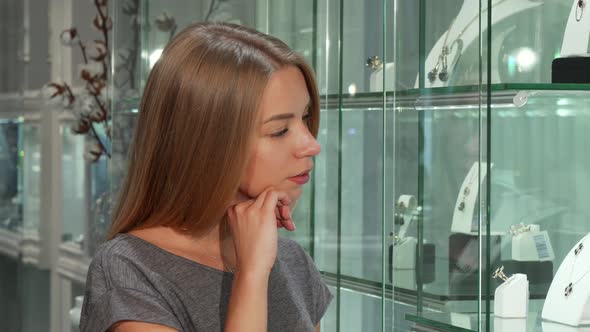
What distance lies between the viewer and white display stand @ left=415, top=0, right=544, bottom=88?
1696 mm

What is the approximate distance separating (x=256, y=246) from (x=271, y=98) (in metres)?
0.19

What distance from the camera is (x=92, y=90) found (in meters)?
4.70

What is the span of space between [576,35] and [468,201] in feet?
1.16

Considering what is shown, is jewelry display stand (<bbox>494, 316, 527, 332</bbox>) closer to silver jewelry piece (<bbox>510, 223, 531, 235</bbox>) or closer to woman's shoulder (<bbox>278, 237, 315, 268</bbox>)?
silver jewelry piece (<bbox>510, 223, 531, 235</bbox>)

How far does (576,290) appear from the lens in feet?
5.78

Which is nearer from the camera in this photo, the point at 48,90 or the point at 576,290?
the point at 576,290

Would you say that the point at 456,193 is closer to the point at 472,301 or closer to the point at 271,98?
the point at 472,301

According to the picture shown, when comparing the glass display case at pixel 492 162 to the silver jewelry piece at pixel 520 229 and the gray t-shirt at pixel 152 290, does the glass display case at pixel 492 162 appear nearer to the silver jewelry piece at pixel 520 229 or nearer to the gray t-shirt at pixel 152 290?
the silver jewelry piece at pixel 520 229

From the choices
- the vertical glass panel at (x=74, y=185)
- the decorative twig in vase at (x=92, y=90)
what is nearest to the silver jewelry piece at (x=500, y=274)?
the decorative twig in vase at (x=92, y=90)

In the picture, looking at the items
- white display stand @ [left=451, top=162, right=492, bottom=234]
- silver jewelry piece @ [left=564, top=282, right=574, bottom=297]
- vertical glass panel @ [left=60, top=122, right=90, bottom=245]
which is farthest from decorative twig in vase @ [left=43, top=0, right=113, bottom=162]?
silver jewelry piece @ [left=564, top=282, right=574, bottom=297]

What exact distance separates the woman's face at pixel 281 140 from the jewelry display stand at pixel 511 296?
497mm

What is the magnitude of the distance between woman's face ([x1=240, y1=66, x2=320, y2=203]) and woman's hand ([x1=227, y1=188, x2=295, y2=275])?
0.06ft

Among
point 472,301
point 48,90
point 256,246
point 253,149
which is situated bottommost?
point 472,301

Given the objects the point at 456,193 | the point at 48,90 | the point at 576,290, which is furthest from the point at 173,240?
the point at 48,90
